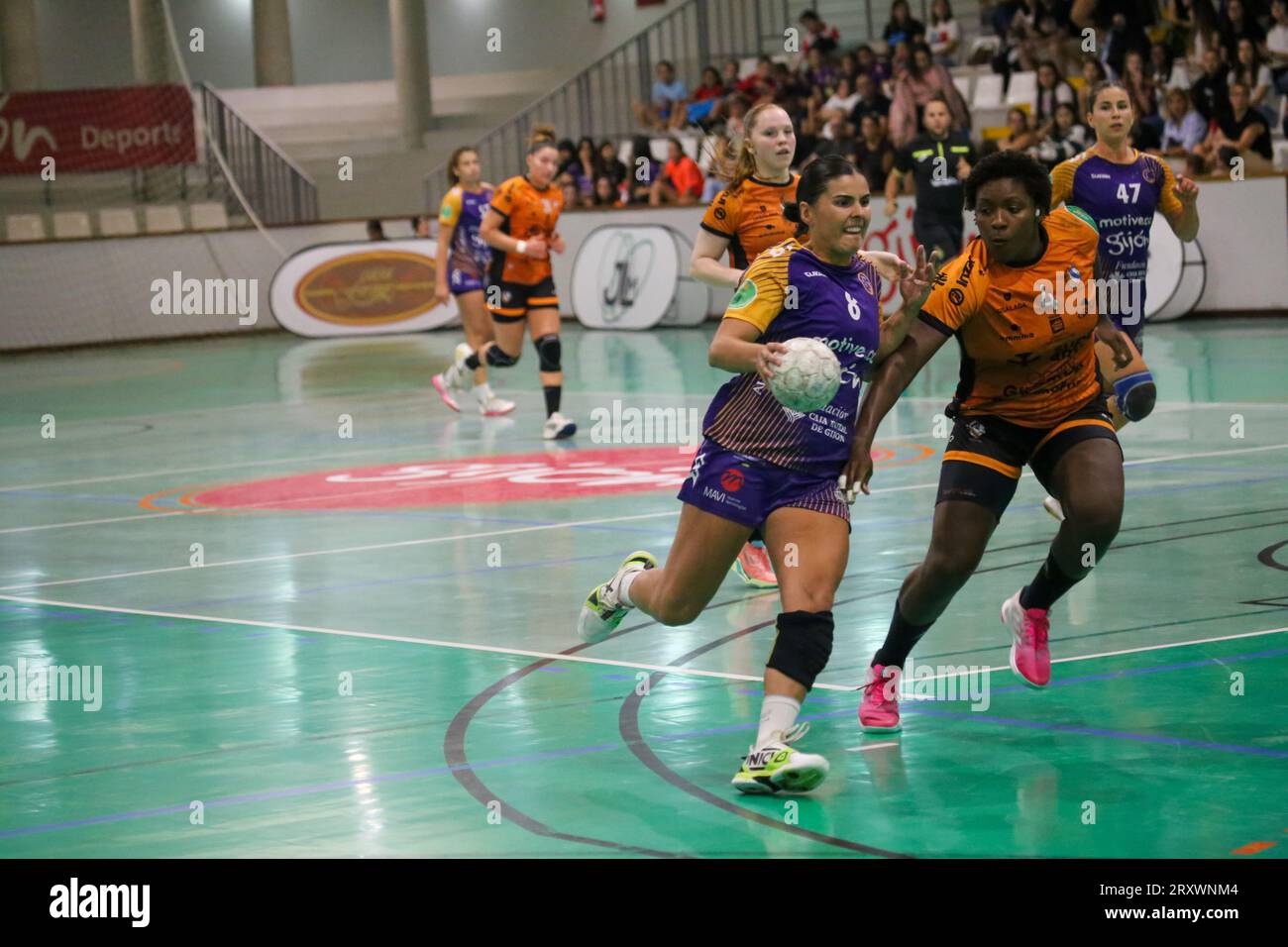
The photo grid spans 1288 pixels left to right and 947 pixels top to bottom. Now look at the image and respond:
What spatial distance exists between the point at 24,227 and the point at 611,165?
929 centimetres

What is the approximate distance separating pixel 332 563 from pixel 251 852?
16.6ft

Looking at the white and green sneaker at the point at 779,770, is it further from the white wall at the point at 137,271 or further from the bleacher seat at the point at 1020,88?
the bleacher seat at the point at 1020,88

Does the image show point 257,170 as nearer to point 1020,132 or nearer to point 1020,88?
point 1020,88

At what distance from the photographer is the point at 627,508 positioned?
38.3 feet

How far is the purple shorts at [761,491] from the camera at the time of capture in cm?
606

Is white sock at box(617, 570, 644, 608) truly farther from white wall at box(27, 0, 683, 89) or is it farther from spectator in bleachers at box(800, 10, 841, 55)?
white wall at box(27, 0, 683, 89)

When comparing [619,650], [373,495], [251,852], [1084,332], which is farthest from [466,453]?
[251,852]

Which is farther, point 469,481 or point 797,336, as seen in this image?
point 469,481

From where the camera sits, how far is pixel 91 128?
1173 inches

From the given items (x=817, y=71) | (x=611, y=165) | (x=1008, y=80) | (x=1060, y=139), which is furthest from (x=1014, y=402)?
(x=817, y=71)

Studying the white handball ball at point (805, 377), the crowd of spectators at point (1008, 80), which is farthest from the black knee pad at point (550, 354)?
the white handball ball at point (805, 377)

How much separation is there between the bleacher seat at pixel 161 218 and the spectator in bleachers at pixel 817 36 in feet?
34.2

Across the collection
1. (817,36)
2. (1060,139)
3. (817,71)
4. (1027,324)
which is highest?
(817,36)

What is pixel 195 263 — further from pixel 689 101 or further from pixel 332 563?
pixel 332 563
